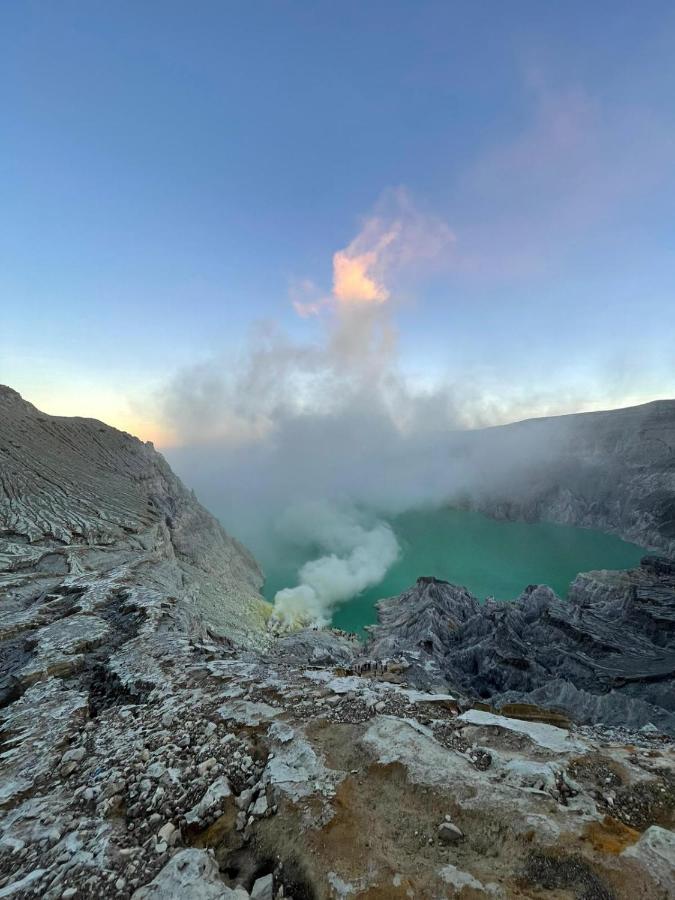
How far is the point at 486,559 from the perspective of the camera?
358 feet

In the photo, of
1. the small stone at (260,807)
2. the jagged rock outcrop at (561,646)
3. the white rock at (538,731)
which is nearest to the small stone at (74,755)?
the small stone at (260,807)

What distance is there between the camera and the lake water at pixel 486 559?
7919cm

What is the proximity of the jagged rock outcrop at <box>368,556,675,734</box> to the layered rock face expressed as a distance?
259 feet

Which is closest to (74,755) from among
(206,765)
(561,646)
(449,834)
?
(206,765)

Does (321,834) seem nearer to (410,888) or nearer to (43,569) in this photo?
(410,888)

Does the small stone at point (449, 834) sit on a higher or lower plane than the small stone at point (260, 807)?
lower

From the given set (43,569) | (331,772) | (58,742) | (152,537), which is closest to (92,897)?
(331,772)

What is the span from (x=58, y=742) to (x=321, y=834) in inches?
256

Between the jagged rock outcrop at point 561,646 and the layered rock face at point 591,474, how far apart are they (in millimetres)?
78905

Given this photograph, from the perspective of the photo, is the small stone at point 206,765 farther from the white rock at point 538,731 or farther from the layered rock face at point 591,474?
the layered rock face at point 591,474

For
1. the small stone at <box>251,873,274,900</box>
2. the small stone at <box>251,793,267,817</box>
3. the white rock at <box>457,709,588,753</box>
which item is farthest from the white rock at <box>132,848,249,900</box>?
the white rock at <box>457,709,588,753</box>

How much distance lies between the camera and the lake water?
7919 cm

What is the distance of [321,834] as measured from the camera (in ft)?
15.4

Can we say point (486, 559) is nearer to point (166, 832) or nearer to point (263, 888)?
point (166, 832)
